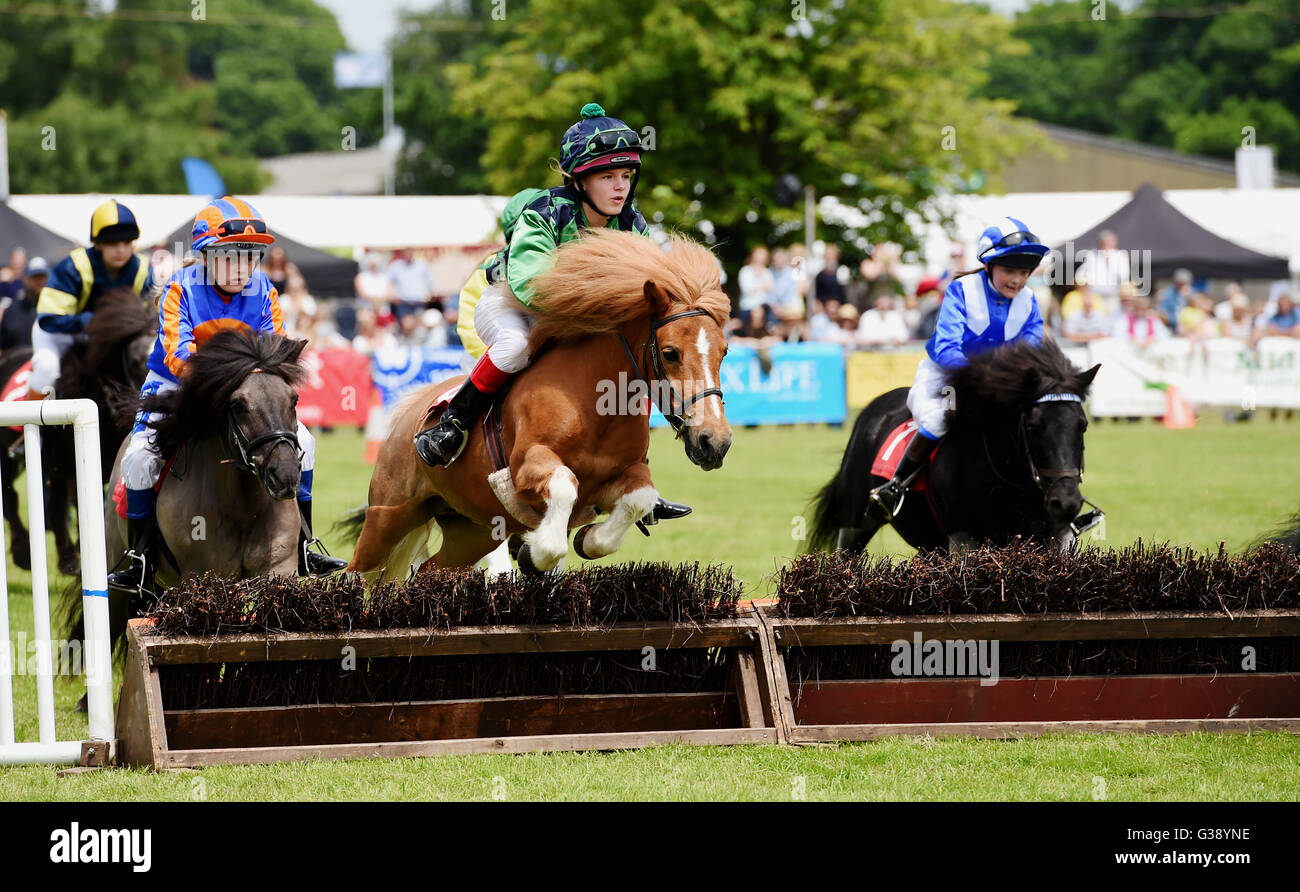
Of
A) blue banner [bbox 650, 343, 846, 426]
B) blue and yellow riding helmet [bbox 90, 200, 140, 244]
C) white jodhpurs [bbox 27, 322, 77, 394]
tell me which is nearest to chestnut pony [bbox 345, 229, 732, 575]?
blue and yellow riding helmet [bbox 90, 200, 140, 244]

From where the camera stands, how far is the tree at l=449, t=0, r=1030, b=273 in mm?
24844

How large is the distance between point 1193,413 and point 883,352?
4453mm

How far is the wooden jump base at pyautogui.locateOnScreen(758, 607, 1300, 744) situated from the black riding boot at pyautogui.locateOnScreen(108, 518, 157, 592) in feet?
8.98

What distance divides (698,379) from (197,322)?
2.45 m

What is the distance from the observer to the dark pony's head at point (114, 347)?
8.11 meters

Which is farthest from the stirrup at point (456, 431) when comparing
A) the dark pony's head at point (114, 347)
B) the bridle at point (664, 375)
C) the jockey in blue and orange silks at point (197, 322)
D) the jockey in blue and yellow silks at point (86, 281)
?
the jockey in blue and yellow silks at point (86, 281)

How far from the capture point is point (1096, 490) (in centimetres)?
1288

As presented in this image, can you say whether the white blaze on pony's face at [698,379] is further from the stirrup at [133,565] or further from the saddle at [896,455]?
the stirrup at [133,565]

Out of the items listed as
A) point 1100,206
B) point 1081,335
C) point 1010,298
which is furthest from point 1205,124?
point 1010,298

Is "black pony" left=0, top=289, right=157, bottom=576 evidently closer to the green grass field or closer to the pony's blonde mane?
the green grass field

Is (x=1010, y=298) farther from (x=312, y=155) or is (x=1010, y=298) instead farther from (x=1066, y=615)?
(x=312, y=155)

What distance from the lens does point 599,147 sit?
223 inches

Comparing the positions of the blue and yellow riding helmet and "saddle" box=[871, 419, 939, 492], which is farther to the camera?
the blue and yellow riding helmet

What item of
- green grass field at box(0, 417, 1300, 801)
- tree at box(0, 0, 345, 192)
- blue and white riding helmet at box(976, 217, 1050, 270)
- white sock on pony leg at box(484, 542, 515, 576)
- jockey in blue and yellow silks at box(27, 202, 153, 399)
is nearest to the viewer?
green grass field at box(0, 417, 1300, 801)
